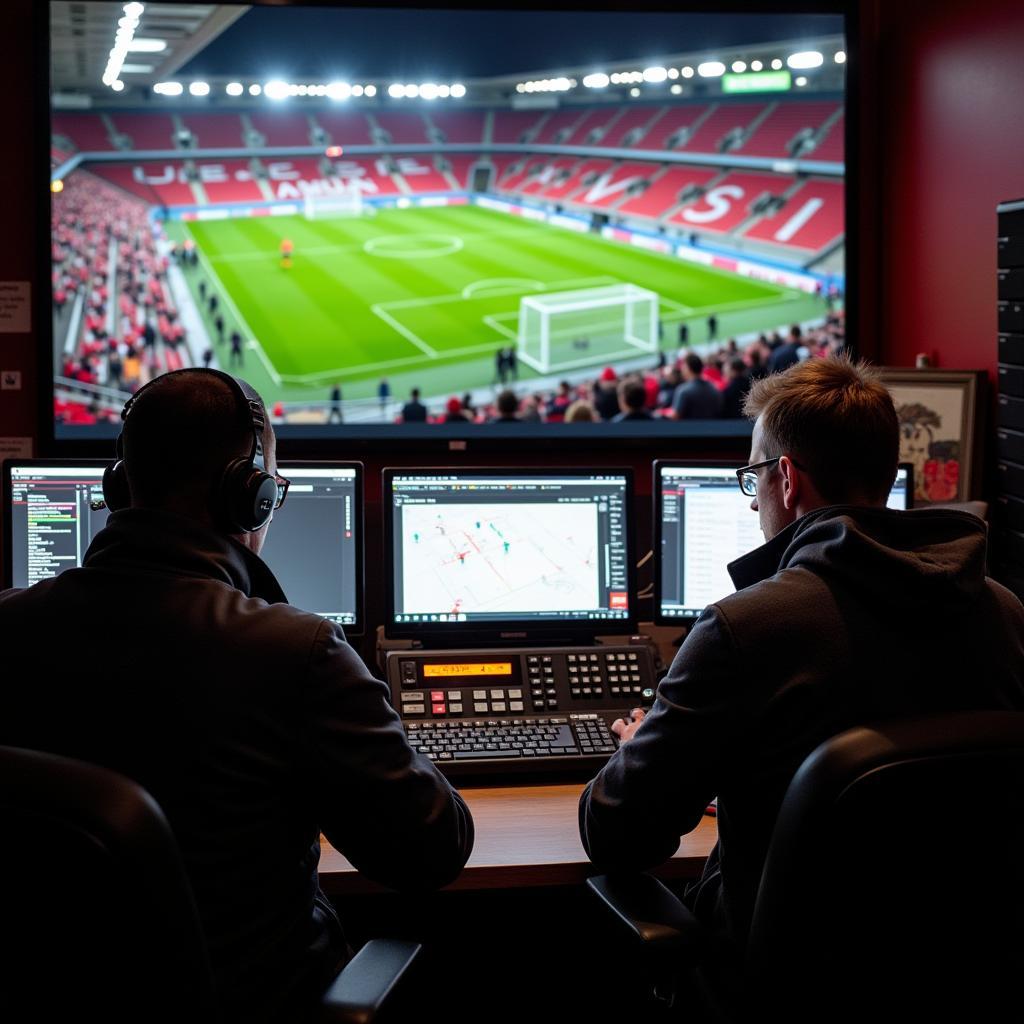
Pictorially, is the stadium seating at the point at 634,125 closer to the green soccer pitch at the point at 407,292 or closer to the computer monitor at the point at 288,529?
the green soccer pitch at the point at 407,292

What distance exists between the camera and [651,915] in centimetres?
163

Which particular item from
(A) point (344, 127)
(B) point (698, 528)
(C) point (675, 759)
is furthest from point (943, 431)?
(A) point (344, 127)

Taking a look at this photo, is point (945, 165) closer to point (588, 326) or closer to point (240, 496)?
point (588, 326)

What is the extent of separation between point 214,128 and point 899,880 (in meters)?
3.38

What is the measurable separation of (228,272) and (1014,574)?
284 cm

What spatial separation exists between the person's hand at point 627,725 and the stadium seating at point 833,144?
7.20 feet

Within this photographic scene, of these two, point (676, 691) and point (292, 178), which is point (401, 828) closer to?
point (676, 691)

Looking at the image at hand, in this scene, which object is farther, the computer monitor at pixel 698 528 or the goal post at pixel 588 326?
the goal post at pixel 588 326

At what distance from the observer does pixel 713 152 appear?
13.5ft

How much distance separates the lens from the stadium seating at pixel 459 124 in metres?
3.99

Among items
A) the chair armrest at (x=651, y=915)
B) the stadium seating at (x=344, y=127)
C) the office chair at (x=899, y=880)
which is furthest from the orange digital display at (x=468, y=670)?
the stadium seating at (x=344, y=127)

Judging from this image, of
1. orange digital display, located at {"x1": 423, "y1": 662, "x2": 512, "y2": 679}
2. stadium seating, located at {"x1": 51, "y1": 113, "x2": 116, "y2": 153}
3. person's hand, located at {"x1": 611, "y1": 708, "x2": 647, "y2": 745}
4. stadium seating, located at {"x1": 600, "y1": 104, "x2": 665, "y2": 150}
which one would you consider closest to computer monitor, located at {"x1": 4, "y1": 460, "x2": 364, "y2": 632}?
orange digital display, located at {"x1": 423, "y1": 662, "x2": 512, "y2": 679}

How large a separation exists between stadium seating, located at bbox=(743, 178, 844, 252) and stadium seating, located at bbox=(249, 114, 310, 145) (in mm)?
1678

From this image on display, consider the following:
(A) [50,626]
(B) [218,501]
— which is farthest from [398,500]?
(A) [50,626]
